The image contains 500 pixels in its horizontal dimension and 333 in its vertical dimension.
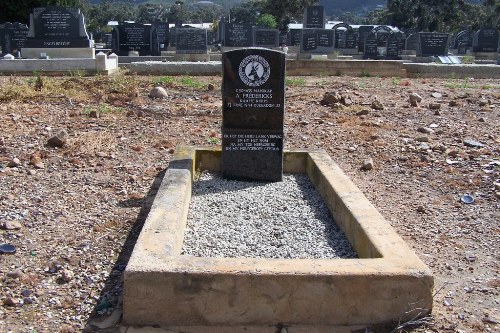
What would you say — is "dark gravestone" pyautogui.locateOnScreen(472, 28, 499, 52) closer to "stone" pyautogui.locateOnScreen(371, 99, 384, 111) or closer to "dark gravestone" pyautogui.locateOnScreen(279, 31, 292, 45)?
"dark gravestone" pyautogui.locateOnScreen(279, 31, 292, 45)

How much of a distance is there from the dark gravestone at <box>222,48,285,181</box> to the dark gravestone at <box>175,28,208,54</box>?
57.7 ft

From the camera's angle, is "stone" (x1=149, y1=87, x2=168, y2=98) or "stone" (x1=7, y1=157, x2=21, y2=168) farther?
"stone" (x1=149, y1=87, x2=168, y2=98)

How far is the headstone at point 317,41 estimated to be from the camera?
23234mm

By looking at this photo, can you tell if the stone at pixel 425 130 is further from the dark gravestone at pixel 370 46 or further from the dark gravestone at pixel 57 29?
the dark gravestone at pixel 370 46

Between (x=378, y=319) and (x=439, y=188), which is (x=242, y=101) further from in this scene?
(x=378, y=319)

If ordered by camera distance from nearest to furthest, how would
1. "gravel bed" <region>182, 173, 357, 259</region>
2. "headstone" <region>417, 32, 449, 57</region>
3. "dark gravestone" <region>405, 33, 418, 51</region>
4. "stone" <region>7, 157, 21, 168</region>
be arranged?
1. "gravel bed" <region>182, 173, 357, 259</region>
2. "stone" <region>7, 157, 21, 168</region>
3. "headstone" <region>417, 32, 449, 57</region>
4. "dark gravestone" <region>405, 33, 418, 51</region>

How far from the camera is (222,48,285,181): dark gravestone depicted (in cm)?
599

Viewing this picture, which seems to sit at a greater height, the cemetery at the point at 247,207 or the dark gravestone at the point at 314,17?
the dark gravestone at the point at 314,17

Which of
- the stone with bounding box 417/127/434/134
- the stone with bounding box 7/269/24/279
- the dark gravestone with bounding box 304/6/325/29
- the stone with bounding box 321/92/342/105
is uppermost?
the dark gravestone with bounding box 304/6/325/29

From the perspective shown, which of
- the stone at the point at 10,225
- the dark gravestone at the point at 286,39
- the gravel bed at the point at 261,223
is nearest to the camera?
the gravel bed at the point at 261,223

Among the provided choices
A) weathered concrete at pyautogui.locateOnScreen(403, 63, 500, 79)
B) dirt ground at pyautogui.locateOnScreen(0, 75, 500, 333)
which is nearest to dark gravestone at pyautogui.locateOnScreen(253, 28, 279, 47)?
weathered concrete at pyautogui.locateOnScreen(403, 63, 500, 79)

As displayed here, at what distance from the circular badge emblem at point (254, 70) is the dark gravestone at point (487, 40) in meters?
24.9

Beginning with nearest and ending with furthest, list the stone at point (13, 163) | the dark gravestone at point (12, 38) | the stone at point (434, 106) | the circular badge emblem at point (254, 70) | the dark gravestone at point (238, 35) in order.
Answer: the circular badge emblem at point (254, 70)
the stone at point (13, 163)
the stone at point (434, 106)
the dark gravestone at point (12, 38)
the dark gravestone at point (238, 35)

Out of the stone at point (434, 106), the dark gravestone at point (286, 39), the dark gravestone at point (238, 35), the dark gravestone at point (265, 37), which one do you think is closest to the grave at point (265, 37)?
the dark gravestone at point (265, 37)
